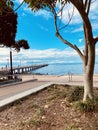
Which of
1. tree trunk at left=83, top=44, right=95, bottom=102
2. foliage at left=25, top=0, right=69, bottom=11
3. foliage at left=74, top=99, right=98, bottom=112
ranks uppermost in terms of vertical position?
foliage at left=25, top=0, right=69, bottom=11

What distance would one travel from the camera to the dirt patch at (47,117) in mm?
5770

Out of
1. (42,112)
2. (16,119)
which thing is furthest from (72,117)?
(16,119)

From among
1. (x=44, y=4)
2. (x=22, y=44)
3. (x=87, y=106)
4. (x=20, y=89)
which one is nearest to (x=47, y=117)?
(x=87, y=106)

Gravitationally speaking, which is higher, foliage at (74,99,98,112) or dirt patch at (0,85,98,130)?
foliage at (74,99,98,112)

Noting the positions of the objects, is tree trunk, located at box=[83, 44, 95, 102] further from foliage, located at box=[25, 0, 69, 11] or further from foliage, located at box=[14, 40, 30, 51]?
foliage, located at box=[14, 40, 30, 51]

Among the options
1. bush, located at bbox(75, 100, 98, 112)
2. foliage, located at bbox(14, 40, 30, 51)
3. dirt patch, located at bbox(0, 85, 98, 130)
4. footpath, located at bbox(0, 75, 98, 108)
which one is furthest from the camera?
foliage, located at bbox(14, 40, 30, 51)

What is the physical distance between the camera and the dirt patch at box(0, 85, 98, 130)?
577 cm

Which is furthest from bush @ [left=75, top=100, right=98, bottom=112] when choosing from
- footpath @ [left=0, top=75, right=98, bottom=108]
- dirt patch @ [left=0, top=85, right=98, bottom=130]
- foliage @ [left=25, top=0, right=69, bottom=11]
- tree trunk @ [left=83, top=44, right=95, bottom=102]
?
foliage @ [left=25, top=0, right=69, bottom=11]

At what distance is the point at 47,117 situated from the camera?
20.8 ft

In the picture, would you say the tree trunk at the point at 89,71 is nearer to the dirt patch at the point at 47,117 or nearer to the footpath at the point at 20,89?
the dirt patch at the point at 47,117

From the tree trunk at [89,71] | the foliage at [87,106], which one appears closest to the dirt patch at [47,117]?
the foliage at [87,106]

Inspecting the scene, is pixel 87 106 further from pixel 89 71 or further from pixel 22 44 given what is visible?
pixel 22 44

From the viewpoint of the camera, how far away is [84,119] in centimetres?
605

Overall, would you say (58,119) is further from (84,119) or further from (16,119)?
(16,119)
